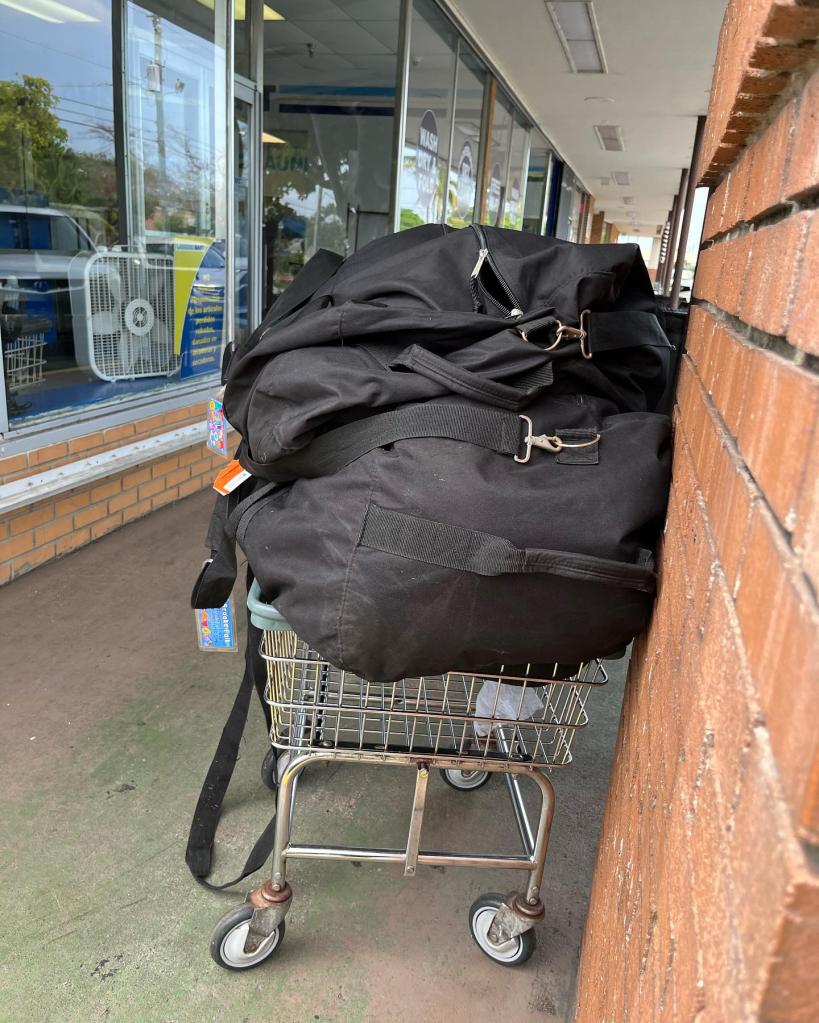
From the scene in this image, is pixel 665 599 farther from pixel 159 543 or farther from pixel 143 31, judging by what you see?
pixel 143 31

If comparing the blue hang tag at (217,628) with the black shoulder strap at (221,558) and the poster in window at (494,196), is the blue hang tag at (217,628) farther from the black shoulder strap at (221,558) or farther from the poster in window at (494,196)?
the poster in window at (494,196)

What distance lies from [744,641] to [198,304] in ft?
14.1

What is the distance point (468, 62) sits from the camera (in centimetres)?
761

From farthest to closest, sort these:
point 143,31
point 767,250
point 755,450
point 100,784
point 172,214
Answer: point 172,214 < point 143,31 < point 100,784 < point 767,250 < point 755,450

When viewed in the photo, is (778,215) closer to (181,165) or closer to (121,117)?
(121,117)

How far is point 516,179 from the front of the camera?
10750 millimetres

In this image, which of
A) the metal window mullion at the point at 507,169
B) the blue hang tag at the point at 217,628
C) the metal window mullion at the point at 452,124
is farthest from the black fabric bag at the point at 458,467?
the metal window mullion at the point at 507,169

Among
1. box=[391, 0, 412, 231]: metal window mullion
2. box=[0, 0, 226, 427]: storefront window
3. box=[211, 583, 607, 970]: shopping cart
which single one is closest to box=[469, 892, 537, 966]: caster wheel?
box=[211, 583, 607, 970]: shopping cart

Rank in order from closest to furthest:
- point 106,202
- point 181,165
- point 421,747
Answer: point 421,747 → point 106,202 → point 181,165

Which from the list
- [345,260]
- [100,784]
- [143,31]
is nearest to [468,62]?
[143,31]

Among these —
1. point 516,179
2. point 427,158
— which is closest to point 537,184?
point 516,179

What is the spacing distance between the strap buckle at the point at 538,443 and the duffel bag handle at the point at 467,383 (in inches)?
1.5

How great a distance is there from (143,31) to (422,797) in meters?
3.84

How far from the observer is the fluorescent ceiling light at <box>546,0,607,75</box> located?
6312mm
